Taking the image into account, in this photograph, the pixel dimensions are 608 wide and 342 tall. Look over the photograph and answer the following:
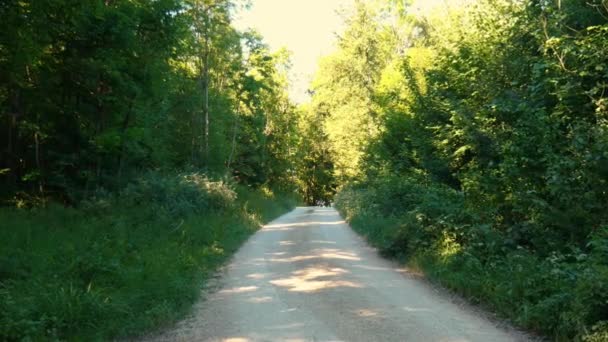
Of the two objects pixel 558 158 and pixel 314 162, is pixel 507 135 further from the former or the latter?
pixel 314 162

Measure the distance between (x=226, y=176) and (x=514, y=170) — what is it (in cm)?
1932

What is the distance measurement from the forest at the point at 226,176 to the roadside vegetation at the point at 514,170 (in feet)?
0.13

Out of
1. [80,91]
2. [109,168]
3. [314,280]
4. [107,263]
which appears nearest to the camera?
[107,263]

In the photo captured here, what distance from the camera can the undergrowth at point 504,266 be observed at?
614 cm

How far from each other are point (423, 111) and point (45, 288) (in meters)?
12.6

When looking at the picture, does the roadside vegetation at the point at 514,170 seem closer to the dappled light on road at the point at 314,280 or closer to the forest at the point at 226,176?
the forest at the point at 226,176

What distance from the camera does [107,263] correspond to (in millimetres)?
8656

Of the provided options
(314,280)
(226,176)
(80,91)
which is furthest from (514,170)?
(226,176)

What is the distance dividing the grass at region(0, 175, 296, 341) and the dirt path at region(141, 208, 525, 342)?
25.6 inches

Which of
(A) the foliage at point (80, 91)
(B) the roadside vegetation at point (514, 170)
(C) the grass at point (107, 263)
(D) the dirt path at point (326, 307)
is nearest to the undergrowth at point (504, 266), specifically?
(B) the roadside vegetation at point (514, 170)

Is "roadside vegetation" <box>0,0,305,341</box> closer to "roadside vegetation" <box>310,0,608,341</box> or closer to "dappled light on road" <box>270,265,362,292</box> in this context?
"dappled light on road" <box>270,265,362,292</box>

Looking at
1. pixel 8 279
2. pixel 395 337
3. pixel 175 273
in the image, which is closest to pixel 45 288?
pixel 8 279

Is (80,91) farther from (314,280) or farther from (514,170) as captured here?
(514,170)

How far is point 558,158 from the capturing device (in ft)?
28.8
